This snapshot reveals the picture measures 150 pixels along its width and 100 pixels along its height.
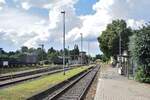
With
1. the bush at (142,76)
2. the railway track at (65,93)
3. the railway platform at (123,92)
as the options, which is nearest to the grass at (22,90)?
the railway track at (65,93)

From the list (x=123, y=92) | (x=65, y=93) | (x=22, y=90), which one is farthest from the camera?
(x=65, y=93)

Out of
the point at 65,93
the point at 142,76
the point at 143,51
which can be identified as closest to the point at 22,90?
the point at 65,93

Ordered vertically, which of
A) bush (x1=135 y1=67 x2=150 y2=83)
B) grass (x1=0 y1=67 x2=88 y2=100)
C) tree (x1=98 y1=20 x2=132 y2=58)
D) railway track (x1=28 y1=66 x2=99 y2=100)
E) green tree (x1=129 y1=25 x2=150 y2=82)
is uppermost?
tree (x1=98 y1=20 x2=132 y2=58)

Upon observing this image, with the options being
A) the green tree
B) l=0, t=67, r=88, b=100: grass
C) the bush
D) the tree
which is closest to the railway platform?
the bush

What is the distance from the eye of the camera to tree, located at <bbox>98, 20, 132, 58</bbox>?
114750mm

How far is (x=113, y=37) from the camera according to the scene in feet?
381

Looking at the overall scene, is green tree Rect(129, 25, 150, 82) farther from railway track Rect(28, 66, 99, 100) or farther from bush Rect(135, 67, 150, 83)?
railway track Rect(28, 66, 99, 100)

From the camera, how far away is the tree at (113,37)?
376 ft

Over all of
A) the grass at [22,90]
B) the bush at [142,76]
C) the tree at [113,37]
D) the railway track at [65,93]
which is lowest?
the railway track at [65,93]

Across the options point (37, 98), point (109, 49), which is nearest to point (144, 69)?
point (37, 98)

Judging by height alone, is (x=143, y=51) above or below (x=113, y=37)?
below

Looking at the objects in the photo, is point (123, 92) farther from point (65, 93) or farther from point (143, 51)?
point (143, 51)

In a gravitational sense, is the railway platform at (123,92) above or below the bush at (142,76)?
below

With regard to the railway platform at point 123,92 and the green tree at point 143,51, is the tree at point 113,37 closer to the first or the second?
the green tree at point 143,51
